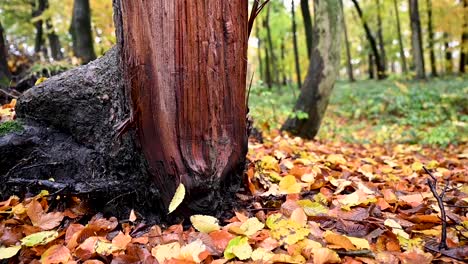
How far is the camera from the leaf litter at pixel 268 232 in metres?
1.49

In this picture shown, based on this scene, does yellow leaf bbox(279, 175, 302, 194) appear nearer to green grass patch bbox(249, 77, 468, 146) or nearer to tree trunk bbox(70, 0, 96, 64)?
green grass patch bbox(249, 77, 468, 146)

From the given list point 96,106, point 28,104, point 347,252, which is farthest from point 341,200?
point 28,104

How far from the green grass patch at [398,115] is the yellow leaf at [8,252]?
471 centimetres

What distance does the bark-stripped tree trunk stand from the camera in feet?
5.34

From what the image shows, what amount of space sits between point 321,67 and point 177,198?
13.8 feet

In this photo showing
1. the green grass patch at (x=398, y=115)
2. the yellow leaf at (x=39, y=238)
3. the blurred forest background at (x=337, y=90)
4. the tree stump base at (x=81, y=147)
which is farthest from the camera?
the green grass patch at (x=398, y=115)

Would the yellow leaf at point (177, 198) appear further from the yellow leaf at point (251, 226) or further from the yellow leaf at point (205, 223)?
the yellow leaf at point (251, 226)

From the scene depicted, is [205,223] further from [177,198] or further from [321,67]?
[321,67]

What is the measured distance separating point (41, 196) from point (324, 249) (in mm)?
1569

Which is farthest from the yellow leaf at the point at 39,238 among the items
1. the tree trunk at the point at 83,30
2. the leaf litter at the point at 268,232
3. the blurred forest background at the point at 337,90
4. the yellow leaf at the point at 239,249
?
the tree trunk at the point at 83,30

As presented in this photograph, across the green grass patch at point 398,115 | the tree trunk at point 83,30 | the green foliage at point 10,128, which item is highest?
the tree trunk at point 83,30

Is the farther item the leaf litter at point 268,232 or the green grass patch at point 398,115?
the green grass patch at point 398,115

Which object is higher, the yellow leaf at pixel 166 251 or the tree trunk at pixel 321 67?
the tree trunk at pixel 321 67

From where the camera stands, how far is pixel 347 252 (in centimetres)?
150
